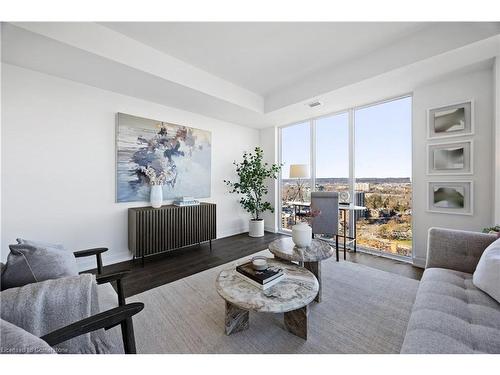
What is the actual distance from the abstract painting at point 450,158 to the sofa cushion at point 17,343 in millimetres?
3730

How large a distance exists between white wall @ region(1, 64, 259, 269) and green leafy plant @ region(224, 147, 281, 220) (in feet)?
5.89

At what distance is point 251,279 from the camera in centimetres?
144

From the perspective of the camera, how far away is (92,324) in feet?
2.86

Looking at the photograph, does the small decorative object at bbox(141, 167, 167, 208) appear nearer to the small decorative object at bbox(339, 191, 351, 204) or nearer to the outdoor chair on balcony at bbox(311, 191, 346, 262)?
the outdoor chair on balcony at bbox(311, 191, 346, 262)

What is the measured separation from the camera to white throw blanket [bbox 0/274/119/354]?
0.90 metres

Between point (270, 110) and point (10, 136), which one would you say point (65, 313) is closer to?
point (10, 136)

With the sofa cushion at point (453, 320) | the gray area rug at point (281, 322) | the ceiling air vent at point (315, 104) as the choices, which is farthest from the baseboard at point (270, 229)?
A: the sofa cushion at point (453, 320)

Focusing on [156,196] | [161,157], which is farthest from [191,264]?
[161,157]

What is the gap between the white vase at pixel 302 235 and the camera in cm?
195

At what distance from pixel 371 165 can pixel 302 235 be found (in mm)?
2220

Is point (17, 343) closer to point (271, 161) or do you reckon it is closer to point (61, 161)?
point (61, 161)

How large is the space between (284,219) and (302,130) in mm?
1990

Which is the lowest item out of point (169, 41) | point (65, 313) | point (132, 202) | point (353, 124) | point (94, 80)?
point (65, 313)
